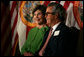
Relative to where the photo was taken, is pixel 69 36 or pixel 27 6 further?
pixel 27 6

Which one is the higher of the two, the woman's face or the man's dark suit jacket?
the woman's face

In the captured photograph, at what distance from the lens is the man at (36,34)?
287 cm

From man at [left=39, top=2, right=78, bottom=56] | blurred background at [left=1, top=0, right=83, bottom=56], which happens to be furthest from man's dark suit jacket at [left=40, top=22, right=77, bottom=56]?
blurred background at [left=1, top=0, right=83, bottom=56]

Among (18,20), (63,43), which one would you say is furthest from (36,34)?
(63,43)

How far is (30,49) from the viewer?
2875 mm

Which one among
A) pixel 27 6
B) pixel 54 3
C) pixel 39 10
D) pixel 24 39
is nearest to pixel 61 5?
pixel 54 3

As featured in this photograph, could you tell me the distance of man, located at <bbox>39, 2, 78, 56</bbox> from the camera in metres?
2.63

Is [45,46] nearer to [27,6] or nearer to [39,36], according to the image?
[39,36]

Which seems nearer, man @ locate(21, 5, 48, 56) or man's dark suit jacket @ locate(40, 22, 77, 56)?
man's dark suit jacket @ locate(40, 22, 77, 56)

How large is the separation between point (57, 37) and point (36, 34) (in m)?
0.38

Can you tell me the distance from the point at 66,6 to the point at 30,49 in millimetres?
783

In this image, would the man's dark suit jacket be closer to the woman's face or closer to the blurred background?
the blurred background

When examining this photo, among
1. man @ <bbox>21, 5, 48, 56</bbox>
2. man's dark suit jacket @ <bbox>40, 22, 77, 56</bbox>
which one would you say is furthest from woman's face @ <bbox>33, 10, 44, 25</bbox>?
man's dark suit jacket @ <bbox>40, 22, 77, 56</bbox>

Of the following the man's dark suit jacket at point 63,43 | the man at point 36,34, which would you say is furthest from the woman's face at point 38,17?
the man's dark suit jacket at point 63,43
